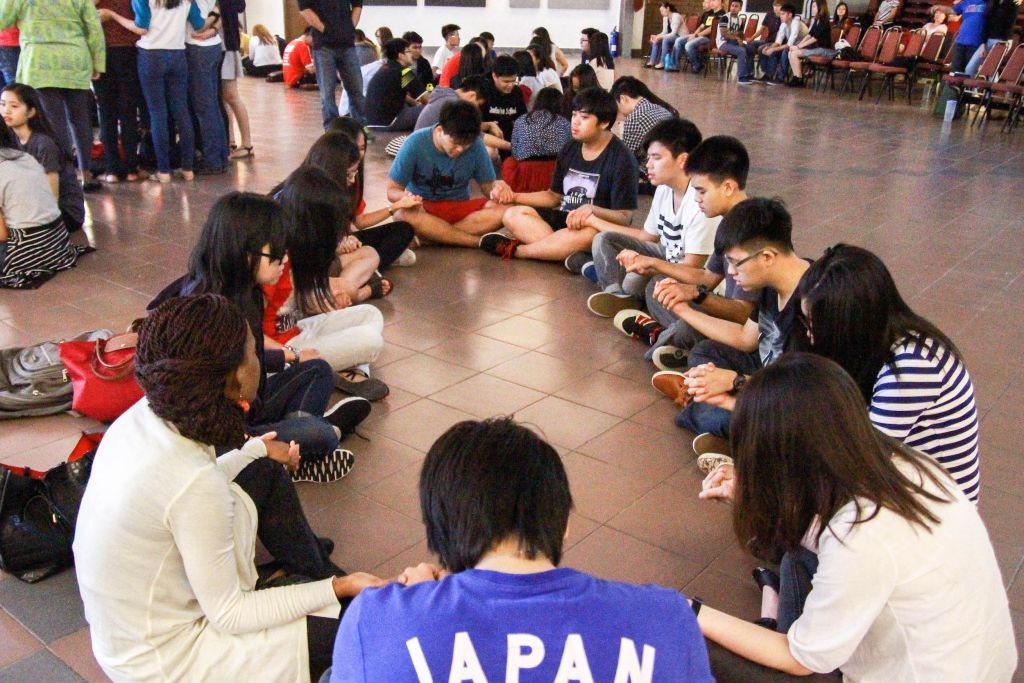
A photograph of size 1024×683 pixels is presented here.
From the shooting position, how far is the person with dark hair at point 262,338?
8.12ft

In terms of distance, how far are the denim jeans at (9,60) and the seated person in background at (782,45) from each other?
11.5m

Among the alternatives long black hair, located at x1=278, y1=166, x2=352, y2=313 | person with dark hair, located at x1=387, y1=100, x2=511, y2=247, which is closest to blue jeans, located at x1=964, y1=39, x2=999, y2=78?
person with dark hair, located at x1=387, y1=100, x2=511, y2=247

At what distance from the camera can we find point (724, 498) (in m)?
2.07

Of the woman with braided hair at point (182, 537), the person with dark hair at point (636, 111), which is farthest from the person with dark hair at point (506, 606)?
the person with dark hair at point (636, 111)

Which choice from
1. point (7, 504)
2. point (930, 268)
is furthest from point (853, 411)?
point (930, 268)

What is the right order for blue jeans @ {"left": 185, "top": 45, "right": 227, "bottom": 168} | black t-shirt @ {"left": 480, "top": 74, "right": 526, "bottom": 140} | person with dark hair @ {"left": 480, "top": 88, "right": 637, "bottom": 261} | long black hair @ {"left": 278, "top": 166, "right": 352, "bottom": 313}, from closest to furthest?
long black hair @ {"left": 278, "top": 166, "right": 352, "bottom": 313}
person with dark hair @ {"left": 480, "top": 88, "right": 637, "bottom": 261}
blue jeans @ {"left": 185, "top": 45, "right": 227, "bottom": 168}
black t-shirt @ {"left": 480, "top": 74, "right": 526, "bottom": 140}

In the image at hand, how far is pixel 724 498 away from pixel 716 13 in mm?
15313

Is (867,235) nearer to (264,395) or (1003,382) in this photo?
(1003,382)

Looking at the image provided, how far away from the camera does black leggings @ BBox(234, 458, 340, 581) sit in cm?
196

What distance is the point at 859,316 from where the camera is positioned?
196cm

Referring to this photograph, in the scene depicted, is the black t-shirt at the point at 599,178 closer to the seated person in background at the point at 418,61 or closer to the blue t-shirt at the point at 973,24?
the seated person in background at the point at 418,61

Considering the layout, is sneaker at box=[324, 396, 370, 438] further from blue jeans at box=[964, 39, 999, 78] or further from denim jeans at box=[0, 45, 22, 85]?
blue jeans at box=[964, 39, 999, 78]

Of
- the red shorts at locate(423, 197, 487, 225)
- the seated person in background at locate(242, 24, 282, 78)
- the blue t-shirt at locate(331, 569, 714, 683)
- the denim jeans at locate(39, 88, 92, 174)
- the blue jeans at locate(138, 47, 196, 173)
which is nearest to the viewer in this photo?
the blue t-shirt at locate(331, 569, 714, 683)

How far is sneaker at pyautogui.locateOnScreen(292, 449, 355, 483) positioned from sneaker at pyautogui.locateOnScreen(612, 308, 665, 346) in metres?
1.58
